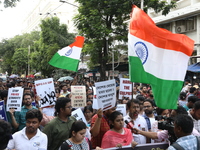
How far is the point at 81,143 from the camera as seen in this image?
331cm

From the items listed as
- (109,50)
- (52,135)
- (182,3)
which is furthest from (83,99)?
(182,3)

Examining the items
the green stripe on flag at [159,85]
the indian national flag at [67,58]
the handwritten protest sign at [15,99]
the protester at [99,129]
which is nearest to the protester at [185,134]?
the green stripe on flag at [159,85]

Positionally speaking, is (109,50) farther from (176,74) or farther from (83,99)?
(176,74)

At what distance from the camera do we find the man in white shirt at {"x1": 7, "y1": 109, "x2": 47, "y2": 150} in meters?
3.24

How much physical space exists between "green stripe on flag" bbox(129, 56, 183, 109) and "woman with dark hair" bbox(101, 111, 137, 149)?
29.8 inches

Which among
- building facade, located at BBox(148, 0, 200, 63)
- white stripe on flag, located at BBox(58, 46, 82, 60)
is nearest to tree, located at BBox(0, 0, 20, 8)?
white stripe on flag, located at BBox(58, 46, 82, 60)

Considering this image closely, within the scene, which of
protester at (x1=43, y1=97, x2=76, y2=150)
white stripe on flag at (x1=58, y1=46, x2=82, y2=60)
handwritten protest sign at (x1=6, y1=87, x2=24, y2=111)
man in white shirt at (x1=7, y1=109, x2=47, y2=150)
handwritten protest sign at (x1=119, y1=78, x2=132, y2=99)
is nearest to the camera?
man in white shirt at (x1=7, y1=109, x2=47, y2=150)

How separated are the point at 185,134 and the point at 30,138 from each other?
1.91 metres

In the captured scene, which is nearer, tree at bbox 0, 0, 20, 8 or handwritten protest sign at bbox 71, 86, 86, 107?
handwritten protest sign at bbox 71, 86, 86, 107

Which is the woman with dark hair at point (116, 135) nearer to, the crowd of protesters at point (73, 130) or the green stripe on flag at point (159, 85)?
the crowd of protesters at point (73, 130)

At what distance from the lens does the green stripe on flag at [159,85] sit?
14.1ft

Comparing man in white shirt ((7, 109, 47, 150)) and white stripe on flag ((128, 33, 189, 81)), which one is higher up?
white stripe on flag ((128, 33, 189, 81))

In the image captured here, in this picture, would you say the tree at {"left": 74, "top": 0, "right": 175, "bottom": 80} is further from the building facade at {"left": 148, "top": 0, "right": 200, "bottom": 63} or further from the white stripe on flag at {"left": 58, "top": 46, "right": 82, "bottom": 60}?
the white stripe on flag at {"left": 58, "top": 46, "right": 82, "bottom": 60}

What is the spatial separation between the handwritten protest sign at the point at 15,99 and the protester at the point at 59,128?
1.44 m
